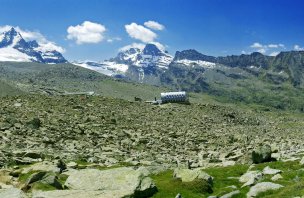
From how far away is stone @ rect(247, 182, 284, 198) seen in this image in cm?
2808

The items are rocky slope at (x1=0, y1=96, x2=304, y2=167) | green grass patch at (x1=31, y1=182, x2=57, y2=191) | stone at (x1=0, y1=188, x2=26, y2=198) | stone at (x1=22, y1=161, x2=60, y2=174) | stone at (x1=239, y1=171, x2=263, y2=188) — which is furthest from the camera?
rocky slope at (x1=0, y1=96, x2=304, y2=167)

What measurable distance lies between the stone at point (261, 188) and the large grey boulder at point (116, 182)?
622 centimetres

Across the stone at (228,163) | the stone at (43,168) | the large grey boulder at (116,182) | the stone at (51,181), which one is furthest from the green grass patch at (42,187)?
the stone at (228,163)

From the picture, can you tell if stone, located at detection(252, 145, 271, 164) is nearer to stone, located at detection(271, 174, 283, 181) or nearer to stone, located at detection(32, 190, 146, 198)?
stone, located at detection(271, 174, 283, 181)

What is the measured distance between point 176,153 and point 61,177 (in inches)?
1047

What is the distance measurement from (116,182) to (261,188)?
945 cm

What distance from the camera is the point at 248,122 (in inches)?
4929

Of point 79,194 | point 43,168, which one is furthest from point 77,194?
point 43,168

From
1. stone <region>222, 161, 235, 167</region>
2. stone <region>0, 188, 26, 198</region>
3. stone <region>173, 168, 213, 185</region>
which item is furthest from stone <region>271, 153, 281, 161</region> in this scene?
stone <region>0, 188, 26, 198</region>

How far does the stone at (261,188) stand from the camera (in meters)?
28.1

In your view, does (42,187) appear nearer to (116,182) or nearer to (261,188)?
(116,182)

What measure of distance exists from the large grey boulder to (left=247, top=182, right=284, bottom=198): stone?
6221mm

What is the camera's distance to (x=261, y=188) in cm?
2858

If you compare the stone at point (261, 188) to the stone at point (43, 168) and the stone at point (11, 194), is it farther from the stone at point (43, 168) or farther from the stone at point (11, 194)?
the stone at point (43, 168)
